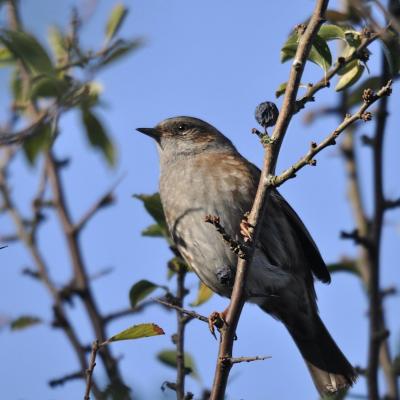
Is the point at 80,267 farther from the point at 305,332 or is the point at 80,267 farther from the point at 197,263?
the point at 305,332

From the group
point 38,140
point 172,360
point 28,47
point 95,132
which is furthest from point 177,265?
point 28,47

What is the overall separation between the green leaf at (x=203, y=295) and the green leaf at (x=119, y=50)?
190cm

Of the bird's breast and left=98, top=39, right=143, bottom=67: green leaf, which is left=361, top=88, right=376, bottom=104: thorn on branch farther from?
the bird's breast

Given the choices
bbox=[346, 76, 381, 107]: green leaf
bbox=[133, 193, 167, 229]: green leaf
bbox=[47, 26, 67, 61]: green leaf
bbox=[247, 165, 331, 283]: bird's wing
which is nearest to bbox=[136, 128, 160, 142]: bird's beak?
bbox=[47, 26, 67, 61]: green leaf

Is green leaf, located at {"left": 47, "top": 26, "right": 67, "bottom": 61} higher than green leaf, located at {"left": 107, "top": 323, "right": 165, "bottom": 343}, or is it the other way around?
green leaf, located at {"left": 47, "top": 26, "right": 67, "bottom": 61}

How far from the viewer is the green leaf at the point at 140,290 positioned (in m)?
5.37

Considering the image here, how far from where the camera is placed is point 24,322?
249 inches

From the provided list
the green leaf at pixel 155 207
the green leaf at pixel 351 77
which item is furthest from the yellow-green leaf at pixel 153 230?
A: the green leaf at pixel 351 77

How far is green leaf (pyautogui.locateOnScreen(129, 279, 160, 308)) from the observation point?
537cm

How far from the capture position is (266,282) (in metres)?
6.21

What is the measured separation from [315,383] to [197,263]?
1.62 m

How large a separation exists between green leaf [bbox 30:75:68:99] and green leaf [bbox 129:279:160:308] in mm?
1630

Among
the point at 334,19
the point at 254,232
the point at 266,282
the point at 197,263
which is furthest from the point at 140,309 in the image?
the point at 334,19

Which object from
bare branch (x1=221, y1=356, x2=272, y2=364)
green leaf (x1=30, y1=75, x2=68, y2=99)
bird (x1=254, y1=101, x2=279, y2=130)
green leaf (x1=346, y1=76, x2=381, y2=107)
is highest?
green leaf (x1=346, y1=76, x2=381, y2=107)
